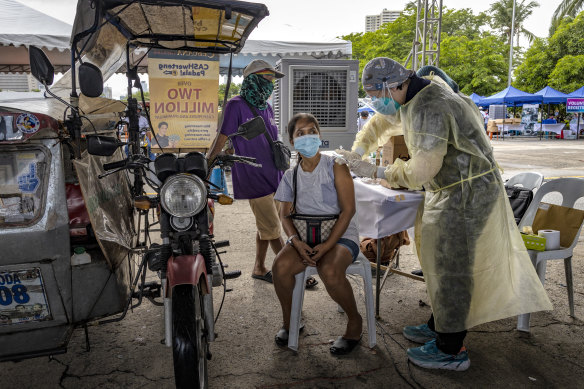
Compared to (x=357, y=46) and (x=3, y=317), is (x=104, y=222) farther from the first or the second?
(x=357, y=46)

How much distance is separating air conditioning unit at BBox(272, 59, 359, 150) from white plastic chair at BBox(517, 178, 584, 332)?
8.23ft

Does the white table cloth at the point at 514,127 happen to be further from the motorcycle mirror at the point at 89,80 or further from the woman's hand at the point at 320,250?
the motorcycle mirror at the point at 89,80

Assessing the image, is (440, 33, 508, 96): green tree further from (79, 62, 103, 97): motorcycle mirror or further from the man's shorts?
(79, 62, 103, 97): motorcycle mirror

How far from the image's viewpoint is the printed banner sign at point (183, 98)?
293 cm

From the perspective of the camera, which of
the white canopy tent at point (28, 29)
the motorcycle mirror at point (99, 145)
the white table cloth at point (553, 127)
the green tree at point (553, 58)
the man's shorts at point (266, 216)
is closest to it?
the motorcycle mirror at point (99, 145)

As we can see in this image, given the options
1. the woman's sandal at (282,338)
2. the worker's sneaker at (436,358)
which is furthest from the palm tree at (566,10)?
the woman's sandal at (282,338)

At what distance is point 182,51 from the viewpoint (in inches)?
120

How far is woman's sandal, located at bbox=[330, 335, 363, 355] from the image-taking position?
9.72 ft

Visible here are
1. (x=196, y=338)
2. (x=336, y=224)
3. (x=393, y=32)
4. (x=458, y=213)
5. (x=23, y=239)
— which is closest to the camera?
(x=196, y=338)

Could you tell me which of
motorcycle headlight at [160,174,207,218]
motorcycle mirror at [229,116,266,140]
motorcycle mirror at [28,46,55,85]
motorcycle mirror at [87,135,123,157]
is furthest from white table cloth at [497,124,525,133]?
motorcycle mirror at [28,46,55,85]

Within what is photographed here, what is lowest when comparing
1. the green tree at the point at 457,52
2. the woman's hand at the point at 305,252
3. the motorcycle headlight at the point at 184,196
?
the woman's hand at the point at 305,252

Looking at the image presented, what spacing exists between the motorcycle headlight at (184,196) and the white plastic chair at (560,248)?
2483mm

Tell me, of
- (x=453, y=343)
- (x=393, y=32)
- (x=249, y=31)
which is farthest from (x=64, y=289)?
(x=393, y=32)

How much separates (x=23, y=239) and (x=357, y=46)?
3719cm
